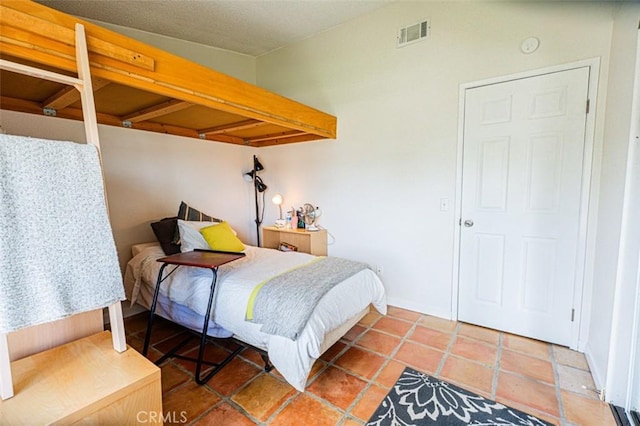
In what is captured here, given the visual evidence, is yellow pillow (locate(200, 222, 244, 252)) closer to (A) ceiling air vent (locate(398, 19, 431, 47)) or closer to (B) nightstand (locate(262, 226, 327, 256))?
(B) nightstand (locate(262, 226, 327, 256))

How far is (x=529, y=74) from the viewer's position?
237 cm

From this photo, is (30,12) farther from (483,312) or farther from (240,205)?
(483,312)

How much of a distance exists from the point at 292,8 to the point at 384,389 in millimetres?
3545

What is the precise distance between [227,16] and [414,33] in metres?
1.92

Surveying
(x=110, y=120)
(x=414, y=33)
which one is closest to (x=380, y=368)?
(x=414, y=33)

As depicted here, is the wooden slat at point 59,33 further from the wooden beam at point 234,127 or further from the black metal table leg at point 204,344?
the black metal table leg at point 204,344

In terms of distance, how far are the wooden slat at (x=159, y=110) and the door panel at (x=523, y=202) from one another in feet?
8.20

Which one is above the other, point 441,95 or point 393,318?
point 441,95

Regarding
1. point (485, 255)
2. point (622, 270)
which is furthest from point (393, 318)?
point (622, 270)

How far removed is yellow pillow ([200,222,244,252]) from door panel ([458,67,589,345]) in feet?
7.46

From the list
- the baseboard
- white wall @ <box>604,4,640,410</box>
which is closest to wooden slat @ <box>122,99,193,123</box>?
white wall @ <box>604,4,640,410</box>

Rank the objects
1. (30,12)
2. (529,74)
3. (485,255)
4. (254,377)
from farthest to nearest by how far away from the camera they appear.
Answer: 1. (485,255)
2. (529,74)
3. (254,377)
4. (30,12)

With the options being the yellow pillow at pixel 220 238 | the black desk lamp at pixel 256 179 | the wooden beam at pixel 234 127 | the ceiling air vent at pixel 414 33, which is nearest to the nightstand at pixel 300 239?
the black desk lamp at pixel 256 179

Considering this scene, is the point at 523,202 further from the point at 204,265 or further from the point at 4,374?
the point at 4,374
